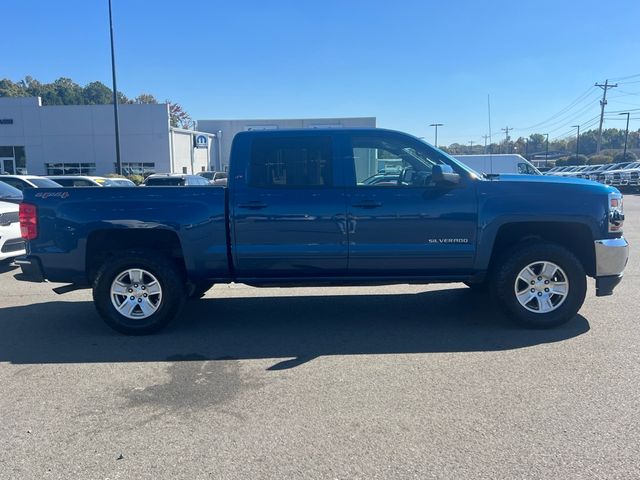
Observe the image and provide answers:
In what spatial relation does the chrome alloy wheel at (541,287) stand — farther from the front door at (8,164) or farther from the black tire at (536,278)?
the front door at (8,164)

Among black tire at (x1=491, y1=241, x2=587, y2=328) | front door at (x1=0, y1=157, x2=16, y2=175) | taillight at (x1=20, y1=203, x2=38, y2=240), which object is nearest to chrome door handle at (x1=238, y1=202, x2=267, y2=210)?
taillight at (x1=20, y1=203, x2=38, y2=240)

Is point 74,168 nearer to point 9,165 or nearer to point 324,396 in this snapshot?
point 9,165

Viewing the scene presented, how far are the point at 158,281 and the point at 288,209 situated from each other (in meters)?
1.54

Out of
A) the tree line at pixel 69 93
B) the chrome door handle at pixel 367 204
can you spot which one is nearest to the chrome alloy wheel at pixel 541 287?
the chrome door handle at pixel 367 204

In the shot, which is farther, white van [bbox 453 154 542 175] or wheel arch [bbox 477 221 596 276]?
white van [bbox 453 154 542 175]

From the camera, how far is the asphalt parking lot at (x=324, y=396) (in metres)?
3.11

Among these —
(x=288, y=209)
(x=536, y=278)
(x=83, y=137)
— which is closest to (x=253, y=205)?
(x=288, y=209)

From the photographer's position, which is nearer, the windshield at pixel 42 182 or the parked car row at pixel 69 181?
the parked car row at pixel 69 181

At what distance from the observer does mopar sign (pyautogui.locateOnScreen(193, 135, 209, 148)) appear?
151 ft

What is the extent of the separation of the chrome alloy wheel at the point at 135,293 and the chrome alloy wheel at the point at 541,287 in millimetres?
3748

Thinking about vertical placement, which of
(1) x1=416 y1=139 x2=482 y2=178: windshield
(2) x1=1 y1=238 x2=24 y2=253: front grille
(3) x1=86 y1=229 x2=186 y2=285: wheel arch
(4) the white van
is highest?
(4) the white van

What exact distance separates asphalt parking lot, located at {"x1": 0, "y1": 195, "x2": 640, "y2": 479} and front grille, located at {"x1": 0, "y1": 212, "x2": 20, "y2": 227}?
284cm

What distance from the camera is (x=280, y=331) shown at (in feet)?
18.2

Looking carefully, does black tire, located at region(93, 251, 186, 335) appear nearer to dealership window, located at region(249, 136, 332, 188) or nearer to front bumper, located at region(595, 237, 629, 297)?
dealership window, located at region(249, 136, 332, 188)
